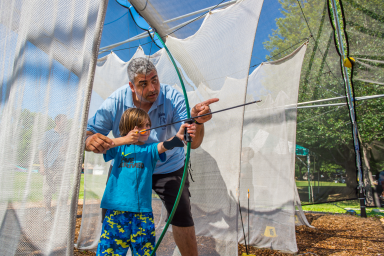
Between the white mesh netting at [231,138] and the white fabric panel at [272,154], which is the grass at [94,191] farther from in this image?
the white fabric panel at [272,154]

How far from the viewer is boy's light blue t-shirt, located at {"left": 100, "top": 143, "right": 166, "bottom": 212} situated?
43.8 inches

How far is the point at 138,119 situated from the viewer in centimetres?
112

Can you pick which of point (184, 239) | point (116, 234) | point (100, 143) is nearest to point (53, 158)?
point (100, 143)

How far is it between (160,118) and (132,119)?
6.2 inches

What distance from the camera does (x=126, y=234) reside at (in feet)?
3.66

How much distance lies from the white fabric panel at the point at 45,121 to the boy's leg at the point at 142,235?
42cm

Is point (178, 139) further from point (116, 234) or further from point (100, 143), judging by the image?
point (116, 234)

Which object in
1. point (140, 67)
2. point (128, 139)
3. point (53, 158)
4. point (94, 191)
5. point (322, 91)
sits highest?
point (322, 91)

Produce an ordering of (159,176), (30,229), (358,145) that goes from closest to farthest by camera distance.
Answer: (30,229)
(159,176)
(358,145)

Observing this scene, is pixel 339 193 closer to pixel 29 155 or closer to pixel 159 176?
pixel 159 176

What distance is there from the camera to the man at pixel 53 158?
751 millimetres

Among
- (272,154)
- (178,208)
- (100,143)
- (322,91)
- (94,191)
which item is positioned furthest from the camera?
(322,91)

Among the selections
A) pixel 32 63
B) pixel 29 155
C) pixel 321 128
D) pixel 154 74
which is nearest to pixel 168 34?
pixel 154 74

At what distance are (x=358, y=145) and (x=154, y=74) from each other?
194 inches
